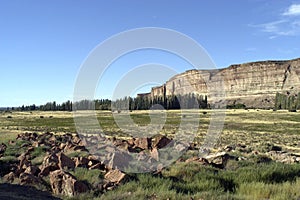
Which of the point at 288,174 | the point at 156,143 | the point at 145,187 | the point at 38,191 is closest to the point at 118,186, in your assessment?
the point at 145,187

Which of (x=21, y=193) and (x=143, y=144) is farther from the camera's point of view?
(x=143, y=144)

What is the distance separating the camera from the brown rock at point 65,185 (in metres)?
9.83

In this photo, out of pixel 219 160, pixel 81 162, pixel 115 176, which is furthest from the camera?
pixel 219 160

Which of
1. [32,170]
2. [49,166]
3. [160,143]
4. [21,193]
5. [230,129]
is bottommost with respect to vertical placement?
[230,129]

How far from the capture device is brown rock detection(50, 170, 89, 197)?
9.83 m

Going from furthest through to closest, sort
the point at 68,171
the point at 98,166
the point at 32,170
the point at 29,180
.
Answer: the point at 98,166 < the point at 32,170 < the point at 68,171 < the point at 29,180

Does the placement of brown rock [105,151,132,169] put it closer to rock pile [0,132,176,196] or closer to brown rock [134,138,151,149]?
rock pile [0,132,176,196]

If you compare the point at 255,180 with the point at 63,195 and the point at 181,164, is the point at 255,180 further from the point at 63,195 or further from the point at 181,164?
the point at 63,195

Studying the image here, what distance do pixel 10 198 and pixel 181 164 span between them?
6109 millimetres

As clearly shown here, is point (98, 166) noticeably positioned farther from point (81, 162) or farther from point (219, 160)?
point (219, 160)

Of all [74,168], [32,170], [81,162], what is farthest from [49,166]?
[81,162]

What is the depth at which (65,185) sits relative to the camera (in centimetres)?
1015

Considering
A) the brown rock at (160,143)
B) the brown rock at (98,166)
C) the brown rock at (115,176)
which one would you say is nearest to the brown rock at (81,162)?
the brown rock at (98,166)

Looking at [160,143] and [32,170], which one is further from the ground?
[160,143]
